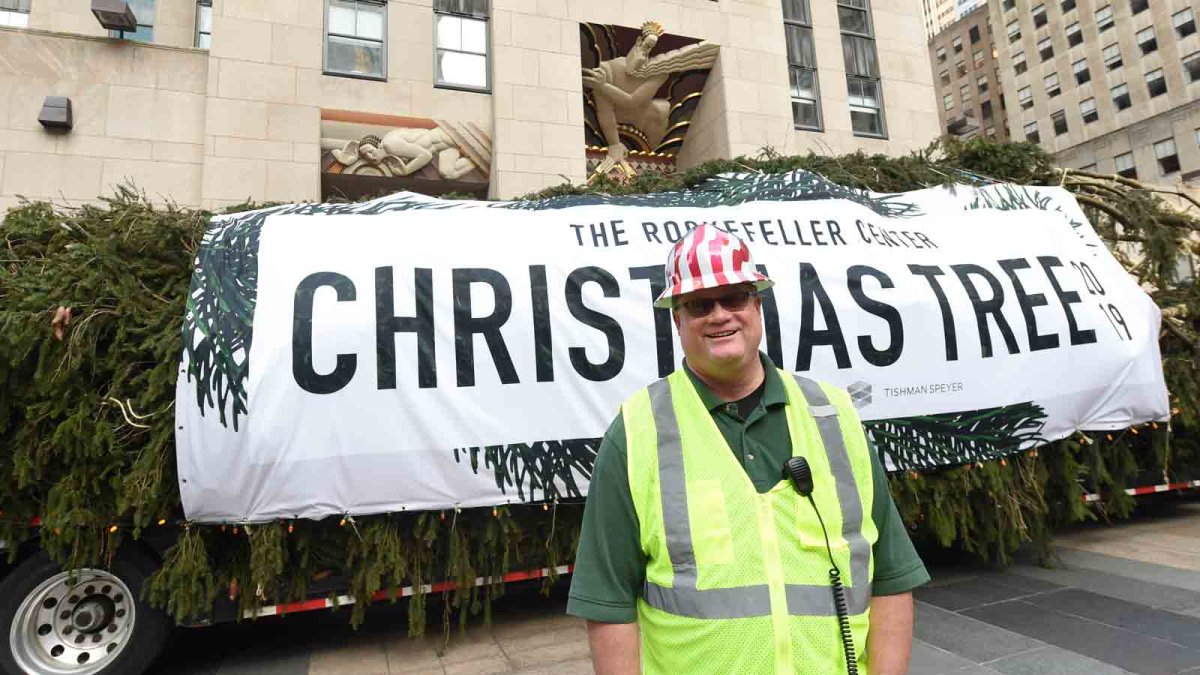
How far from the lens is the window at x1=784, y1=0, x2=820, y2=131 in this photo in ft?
56.3

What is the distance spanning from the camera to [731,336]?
163 centimetres

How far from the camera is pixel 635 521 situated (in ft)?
5.10

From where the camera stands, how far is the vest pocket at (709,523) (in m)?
1.46

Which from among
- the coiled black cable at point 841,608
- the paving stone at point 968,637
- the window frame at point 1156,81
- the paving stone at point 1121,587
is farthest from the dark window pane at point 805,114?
the window frame at point 1156,81

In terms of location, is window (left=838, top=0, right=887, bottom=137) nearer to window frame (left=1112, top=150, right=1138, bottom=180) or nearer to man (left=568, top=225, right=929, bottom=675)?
man (left=568, top=225, right=929, bottom=675)

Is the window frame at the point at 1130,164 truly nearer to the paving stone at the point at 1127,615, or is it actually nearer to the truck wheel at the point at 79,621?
the paving stone at the point at 1127,615

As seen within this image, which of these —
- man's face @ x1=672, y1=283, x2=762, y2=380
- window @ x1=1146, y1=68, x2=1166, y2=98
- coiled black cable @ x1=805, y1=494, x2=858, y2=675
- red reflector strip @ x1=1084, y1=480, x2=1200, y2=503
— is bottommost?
red reflector strip @ x1=1084, y1=480, x2=1200, y2=503

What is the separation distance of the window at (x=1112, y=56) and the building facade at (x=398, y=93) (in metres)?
48.6

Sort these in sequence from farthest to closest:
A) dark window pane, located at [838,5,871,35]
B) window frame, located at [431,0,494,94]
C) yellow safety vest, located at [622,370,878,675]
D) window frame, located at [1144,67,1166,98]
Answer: window frame, located at [1144,67,1166,98] → dark window pane, located at [838,5,871,35] → window frame, located at [431,0,494,94] → yellow safety vest, located at [622,370,878,675]

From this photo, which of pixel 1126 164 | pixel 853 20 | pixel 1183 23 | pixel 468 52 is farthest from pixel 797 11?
pixel 1183 23

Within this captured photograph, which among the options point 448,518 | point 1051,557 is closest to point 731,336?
point 448,518

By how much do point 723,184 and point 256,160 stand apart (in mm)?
10465

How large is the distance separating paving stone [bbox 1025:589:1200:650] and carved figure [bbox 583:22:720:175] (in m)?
12.4

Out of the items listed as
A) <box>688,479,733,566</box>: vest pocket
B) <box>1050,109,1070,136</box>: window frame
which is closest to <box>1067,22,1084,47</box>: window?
<box>1050,109,1070,136</box>: window frame
